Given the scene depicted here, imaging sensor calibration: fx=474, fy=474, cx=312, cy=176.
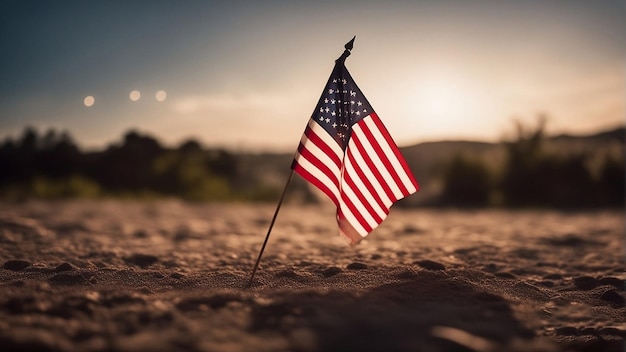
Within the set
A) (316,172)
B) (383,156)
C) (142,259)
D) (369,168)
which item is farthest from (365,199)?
(142,259)

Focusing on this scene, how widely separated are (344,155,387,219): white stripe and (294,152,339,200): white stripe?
0.18m

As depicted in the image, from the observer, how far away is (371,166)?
409 centimetres

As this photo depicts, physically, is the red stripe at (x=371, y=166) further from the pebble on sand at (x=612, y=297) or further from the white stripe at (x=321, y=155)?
the pebble on sand at (x=612, y=297)

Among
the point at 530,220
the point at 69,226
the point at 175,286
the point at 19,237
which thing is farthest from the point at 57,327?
the point at 530,220

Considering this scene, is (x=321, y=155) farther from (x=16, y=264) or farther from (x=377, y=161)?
(x=16, y=264)

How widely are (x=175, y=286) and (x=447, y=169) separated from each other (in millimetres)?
12927

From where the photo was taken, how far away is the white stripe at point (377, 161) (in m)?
4.03

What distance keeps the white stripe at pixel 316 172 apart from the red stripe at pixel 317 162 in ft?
0.06

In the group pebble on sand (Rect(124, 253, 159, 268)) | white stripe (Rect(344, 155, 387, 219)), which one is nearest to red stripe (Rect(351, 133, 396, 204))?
white stripe (Rect(344, 155, 387, 219))

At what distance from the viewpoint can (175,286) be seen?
3.69 m

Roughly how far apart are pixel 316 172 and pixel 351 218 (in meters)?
0.51

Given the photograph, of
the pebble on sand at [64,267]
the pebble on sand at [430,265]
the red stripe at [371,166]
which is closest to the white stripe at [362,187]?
the red stripe at [371,166]

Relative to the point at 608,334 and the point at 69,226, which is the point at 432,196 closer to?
the point at 69,226

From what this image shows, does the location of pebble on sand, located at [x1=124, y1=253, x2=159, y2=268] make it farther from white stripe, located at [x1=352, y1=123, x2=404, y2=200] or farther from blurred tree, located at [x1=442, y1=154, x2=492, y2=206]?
blurred tree, located at [x1=442, y1=154, x2=492, y2=206]
